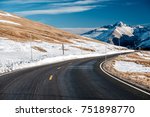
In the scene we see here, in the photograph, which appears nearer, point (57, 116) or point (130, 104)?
point (57, 116)

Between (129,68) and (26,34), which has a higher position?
(26,34)

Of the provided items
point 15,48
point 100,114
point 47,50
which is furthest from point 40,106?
point 47,50

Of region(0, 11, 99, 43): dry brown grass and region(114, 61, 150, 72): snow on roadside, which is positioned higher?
region(0, 11, 99, 43): dry brown grass

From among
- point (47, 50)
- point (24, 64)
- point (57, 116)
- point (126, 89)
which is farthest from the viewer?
point (47, 50)

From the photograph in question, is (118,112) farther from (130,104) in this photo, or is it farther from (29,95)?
(29,95)

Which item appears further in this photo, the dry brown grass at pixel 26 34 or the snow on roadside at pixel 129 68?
the dry brown grass at pixel 26 34

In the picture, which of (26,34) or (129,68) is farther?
(26,34)

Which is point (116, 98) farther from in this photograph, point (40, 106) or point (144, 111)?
point (40, 106)

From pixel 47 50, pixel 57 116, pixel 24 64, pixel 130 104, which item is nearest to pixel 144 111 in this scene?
pixel 130 104

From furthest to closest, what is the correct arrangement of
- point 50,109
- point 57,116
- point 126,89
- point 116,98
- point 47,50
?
point 47,50 < point 126,89 < point 116,98 < point 50,109 < point 57,116

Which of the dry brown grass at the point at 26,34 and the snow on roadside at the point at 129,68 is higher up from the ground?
the dry brown grass at the point at 26,34

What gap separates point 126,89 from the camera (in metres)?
16.1

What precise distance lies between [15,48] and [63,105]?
213 ft

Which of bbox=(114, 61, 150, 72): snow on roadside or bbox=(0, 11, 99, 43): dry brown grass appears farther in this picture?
bbox=(0, 11, 99, 43): dry brown grass
